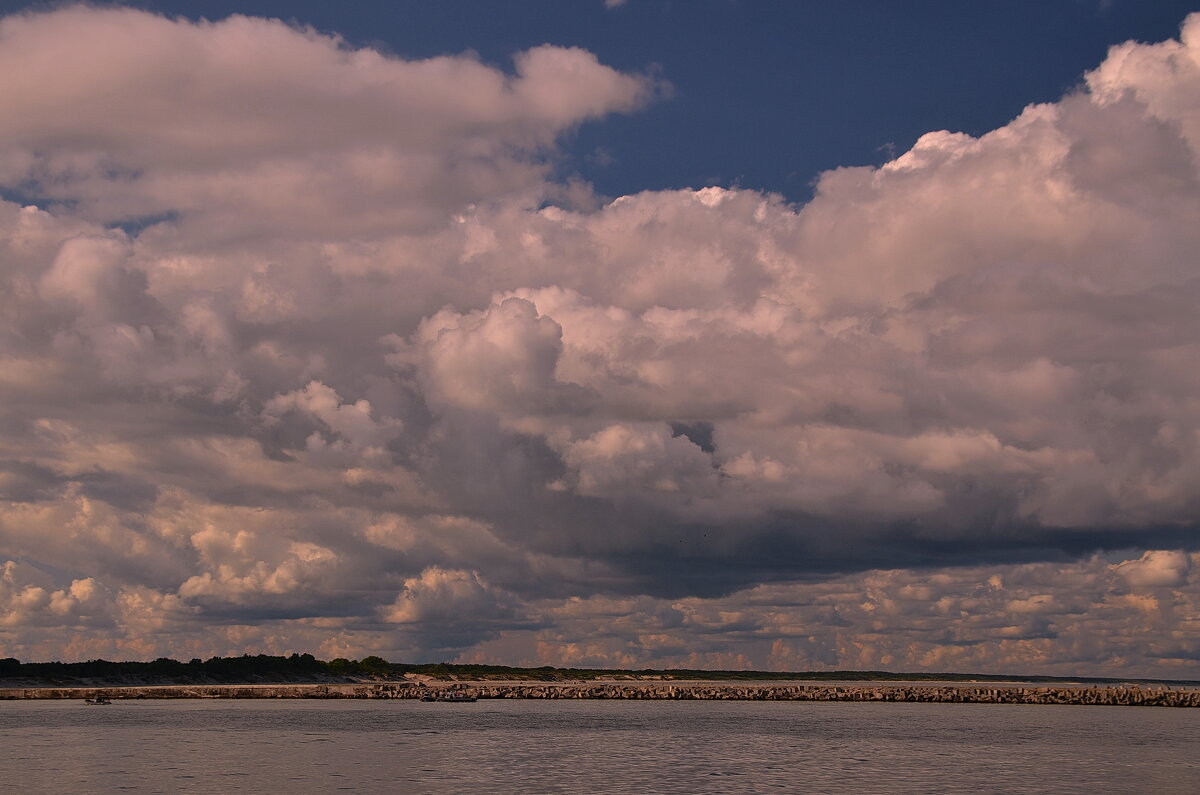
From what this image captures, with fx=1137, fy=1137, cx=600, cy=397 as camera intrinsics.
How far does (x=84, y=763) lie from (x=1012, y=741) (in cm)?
8871

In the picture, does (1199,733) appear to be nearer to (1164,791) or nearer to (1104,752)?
(1104,752)

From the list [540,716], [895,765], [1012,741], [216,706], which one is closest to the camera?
[895,765]

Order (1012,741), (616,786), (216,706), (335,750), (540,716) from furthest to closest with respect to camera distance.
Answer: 1. (216,706)
2. (540,716)
3. (1012,741)
4. (335,750)
5. (616,786)

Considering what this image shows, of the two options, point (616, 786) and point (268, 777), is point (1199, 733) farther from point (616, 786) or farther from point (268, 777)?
point (268, 777)

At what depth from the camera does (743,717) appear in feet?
546

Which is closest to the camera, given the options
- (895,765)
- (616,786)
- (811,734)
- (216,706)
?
(616,786)

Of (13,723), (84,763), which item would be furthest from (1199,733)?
(13,723)

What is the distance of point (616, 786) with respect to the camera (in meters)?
74.1

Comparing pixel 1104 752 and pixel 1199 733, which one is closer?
pixel 1104 752

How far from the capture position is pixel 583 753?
9912cm

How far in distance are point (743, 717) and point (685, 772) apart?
86025 mm

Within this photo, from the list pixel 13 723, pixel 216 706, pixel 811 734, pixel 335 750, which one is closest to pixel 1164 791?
pixel 811 734

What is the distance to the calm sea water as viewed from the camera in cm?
7644

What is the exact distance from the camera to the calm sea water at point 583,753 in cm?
7644
